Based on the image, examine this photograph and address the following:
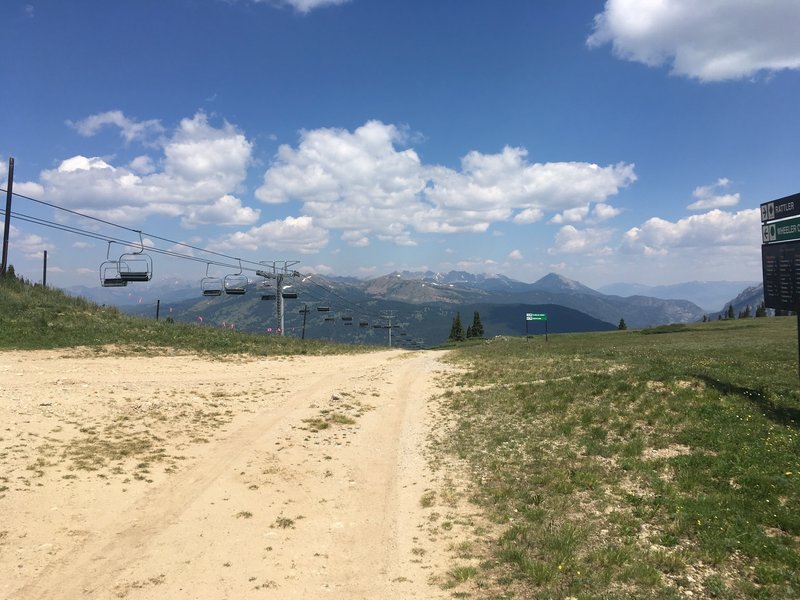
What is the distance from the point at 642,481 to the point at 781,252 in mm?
13564

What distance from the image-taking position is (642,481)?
13.2 m

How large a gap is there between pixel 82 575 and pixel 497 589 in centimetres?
787

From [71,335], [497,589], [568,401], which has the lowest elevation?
[497,589]

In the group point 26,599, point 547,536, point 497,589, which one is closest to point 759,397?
point 547,536

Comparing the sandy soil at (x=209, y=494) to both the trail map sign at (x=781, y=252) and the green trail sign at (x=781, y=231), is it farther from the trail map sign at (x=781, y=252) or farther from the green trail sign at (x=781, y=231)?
the green trail sign at (x=781, y=231)

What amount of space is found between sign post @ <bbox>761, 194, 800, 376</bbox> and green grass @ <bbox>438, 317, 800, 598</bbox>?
3.85m

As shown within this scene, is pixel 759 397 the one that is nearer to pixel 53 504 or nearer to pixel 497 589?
pixel 497 589

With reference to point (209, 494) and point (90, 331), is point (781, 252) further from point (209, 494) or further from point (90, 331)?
point (90, 331)

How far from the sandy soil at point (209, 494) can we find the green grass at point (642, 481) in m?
2.24

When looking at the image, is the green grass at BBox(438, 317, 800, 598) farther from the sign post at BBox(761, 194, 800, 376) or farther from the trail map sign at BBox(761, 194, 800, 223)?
the trail map sign at BBox(761, 194, 800, 223)

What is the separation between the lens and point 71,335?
35094 millimetres

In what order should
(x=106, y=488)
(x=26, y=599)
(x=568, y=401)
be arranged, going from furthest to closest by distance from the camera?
(x=568, y=401) < (x=106, y=488) < (x=26, y=599)

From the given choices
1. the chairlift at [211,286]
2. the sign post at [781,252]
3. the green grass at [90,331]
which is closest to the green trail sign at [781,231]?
the sign post at [781,252]

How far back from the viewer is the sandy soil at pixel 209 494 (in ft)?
30.4
